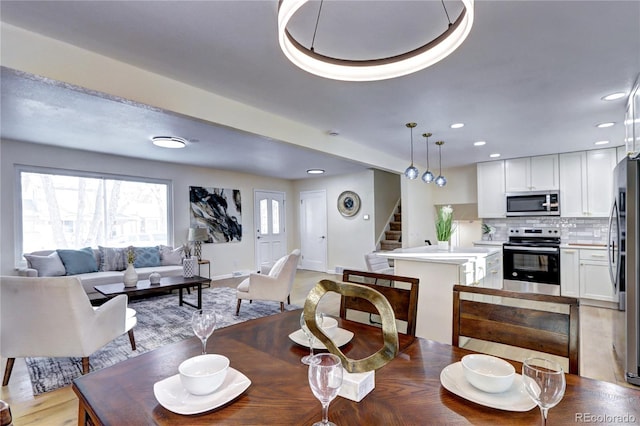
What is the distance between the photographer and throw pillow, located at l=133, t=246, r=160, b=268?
4.98m

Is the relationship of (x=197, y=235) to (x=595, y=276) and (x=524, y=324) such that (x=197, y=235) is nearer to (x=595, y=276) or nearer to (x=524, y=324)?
(x=524, y=324)

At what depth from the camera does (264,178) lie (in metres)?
7.42

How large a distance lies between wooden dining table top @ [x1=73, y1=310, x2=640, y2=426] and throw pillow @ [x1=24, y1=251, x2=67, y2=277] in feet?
13.2

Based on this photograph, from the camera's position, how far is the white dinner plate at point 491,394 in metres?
0.86

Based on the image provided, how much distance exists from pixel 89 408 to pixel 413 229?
528 centimetres

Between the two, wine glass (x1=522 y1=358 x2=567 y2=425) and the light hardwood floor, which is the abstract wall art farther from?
wine glass (x1=522 y1=358 x2=567 y2=425)

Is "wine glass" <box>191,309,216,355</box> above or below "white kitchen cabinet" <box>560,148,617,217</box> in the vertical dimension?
below

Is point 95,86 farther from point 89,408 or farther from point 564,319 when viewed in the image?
point 564,319

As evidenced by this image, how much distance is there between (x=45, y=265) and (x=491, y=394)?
5187 millimetres

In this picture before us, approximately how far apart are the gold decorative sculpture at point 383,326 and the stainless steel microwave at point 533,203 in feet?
17.0

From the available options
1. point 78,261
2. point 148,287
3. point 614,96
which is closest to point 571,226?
point 614,96

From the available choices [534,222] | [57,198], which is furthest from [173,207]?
[534,222]

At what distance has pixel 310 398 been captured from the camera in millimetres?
922

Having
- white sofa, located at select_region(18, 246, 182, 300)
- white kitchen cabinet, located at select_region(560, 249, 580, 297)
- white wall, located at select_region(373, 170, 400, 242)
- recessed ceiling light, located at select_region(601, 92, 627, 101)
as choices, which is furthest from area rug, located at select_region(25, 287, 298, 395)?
white kitchen cabinet, located at select_region(560, 249, 580, 297)
